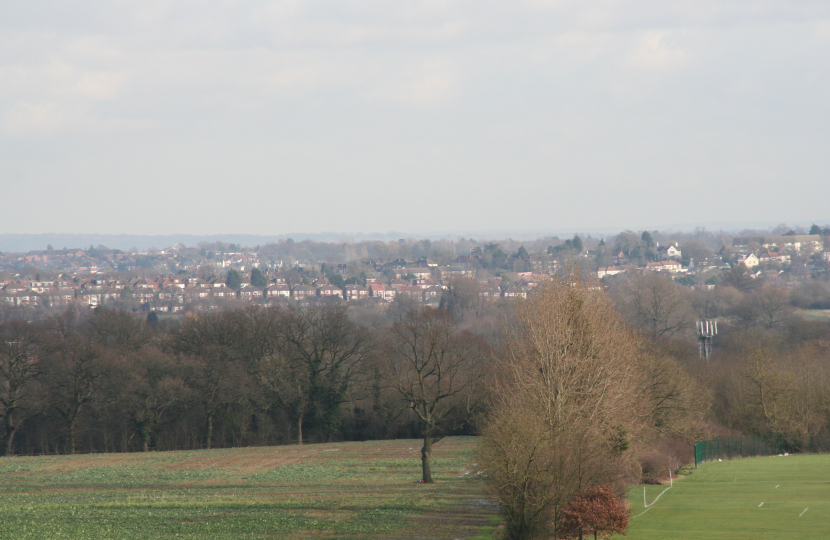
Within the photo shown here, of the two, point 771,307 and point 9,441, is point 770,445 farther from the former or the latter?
point 771,307

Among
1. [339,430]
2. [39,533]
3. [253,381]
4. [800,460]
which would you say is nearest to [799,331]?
[800,460]

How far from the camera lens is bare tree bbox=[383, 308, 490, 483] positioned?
36.2 m

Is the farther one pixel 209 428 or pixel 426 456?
pixel 209 428

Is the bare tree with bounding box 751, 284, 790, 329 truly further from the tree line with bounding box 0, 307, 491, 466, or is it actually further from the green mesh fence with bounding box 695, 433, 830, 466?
the tree line with bounding box 0, 307, 491, 466

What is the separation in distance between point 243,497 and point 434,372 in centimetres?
1567

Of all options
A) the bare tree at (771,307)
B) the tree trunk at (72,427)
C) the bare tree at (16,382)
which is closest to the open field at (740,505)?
the tree trunk at (72,427)

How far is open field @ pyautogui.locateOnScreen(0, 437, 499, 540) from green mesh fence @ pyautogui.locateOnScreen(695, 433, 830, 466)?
18.4 m

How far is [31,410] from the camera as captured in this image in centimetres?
5831

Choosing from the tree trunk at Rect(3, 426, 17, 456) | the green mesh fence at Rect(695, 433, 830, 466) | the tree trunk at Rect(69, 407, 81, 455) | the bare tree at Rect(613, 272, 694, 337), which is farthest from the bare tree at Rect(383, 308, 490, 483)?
the bare tree at Rect(613, 272, 694, 337)

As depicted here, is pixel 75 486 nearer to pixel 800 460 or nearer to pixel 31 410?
pixel 31 410

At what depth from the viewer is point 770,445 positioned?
56719mm

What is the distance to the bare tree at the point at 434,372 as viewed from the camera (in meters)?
36.2

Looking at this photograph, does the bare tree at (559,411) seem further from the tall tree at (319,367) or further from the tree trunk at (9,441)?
the tree trunk at (9,441)

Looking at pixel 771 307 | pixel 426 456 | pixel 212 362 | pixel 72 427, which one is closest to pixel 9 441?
pixel 72 427
